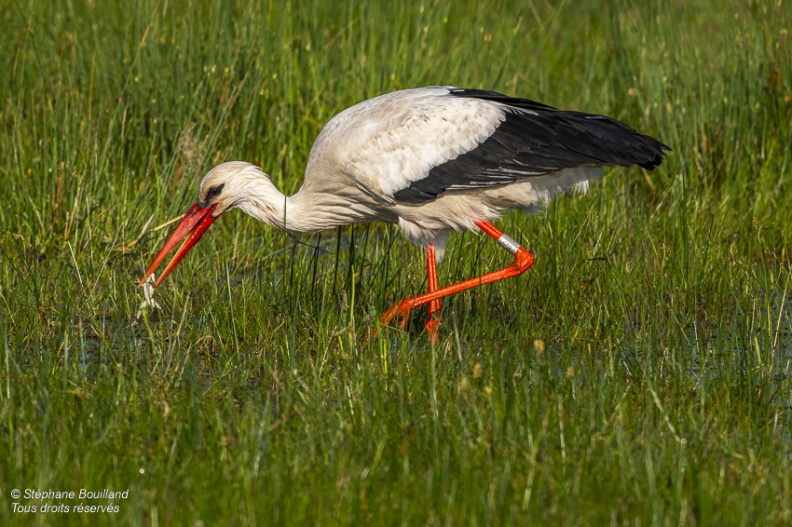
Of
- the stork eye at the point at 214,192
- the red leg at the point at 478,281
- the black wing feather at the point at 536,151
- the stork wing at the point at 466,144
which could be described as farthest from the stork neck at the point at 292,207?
the red leg at the point at 478,281

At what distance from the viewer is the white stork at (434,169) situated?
5.23 metres

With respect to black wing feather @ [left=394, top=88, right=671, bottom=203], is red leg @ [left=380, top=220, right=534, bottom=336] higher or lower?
lower

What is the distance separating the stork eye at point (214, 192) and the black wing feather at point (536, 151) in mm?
882

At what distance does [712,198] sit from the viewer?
6723 mm

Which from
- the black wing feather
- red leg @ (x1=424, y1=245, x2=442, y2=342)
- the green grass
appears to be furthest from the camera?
red leg @ (x1=424, y1=245, x2=442, y2=342)

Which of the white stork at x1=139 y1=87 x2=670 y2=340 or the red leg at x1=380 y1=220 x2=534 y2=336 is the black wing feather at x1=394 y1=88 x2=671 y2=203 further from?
the red leg at x1=380 y1=220 x2=534 y2=336

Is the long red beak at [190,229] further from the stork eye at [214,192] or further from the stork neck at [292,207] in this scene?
the stork neck at [292,207]

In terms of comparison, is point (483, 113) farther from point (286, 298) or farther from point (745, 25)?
point (745, 25)

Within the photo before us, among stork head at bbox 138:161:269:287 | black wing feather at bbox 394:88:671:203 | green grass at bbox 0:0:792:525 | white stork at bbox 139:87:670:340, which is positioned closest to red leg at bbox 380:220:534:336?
white stork at bbox 139:87:670:340

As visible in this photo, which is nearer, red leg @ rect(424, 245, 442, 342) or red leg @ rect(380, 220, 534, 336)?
red leg @ rect(380, 220, 534, 336)

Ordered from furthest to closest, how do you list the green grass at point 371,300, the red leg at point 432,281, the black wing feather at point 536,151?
the red leg at point 432,281 → the black wing feather at point 536,151 → the green grass at point 371,300

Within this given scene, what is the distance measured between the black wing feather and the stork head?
775 mm

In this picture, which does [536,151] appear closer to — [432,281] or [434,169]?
[434,169]

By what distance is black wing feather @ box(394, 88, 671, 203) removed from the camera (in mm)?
5160
